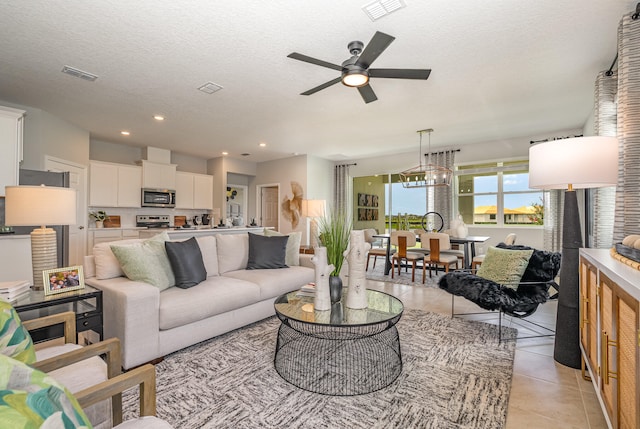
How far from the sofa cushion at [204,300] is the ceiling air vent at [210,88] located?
7.15ft

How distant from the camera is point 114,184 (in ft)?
20.1

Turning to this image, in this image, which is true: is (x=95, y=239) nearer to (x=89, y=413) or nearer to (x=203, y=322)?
(x=203, y=322)

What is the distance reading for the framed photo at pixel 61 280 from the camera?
2.02 m

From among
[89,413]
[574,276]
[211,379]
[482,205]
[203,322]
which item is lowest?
[211,379]

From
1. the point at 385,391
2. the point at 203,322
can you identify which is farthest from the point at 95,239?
the point at 385,391

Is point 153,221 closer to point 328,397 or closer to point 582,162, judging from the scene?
point 328,397

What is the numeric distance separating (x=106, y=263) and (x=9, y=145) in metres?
1.93

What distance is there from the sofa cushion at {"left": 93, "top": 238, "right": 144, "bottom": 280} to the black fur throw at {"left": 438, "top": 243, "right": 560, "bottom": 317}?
316 cm

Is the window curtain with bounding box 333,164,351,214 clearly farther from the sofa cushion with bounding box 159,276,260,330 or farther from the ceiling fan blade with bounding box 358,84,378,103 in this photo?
the sofa cushion with bounding box 159,276,260,330

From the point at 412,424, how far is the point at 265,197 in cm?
746

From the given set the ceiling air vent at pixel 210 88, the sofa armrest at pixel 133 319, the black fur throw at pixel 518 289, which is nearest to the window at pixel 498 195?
the black fur throw at pixel 518 289

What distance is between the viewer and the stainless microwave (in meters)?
6.55

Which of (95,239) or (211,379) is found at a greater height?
(95,239)

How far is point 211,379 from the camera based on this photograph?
211cm
